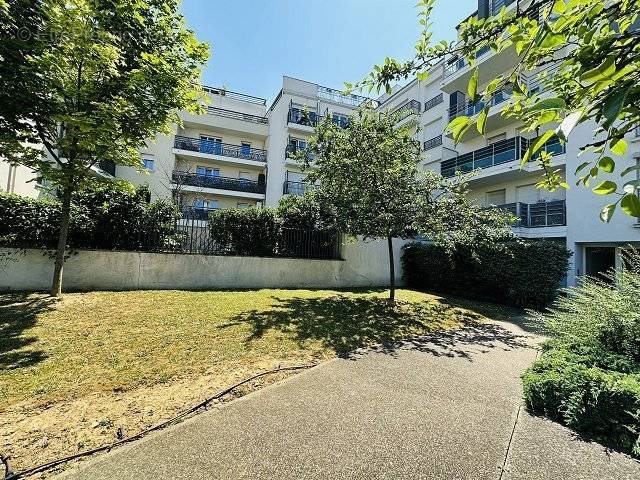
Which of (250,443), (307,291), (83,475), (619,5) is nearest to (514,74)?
(619,5)

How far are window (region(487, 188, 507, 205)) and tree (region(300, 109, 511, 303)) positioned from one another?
9331 mm

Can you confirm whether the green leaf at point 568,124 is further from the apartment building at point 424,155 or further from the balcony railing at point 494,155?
the balcony railing at point 494,155

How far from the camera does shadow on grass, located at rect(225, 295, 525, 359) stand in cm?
624

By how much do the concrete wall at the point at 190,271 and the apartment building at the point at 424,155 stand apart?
2.06 metres

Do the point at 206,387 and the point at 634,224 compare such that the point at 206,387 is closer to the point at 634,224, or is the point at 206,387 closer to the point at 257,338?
the point at 257,338

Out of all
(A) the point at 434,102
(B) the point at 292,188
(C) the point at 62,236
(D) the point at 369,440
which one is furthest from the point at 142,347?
(A) the point at 434,102

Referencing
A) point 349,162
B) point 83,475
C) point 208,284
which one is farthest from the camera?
point 208,284

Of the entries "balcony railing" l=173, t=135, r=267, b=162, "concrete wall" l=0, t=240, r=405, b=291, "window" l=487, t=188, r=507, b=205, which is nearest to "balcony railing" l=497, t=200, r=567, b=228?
"window" l=487, t=188, r=507, b=205

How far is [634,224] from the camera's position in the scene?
1198cm

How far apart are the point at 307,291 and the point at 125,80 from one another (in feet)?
26.0

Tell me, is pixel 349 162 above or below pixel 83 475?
above

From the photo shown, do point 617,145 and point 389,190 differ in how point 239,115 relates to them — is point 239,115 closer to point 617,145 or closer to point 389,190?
point 389,190

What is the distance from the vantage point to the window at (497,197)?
17.8 m

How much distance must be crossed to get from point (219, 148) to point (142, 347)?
2295 centimetres
